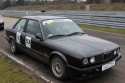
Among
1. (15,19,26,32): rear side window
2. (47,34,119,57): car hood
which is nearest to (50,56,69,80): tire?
(47,34,119,57): car hood

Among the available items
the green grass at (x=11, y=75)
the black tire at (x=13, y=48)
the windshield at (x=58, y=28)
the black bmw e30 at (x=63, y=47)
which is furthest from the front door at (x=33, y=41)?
the black tire at (x=13, y=48)

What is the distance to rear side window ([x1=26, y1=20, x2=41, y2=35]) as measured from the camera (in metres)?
5.42

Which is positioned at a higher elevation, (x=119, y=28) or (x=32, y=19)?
(x=32, y=19)

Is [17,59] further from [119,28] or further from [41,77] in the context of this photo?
[119,28]

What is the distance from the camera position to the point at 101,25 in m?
15.2

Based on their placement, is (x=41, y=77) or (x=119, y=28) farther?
(x=119, y=28)

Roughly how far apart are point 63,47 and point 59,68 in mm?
527

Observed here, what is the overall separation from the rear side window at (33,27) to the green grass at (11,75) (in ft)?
3.66

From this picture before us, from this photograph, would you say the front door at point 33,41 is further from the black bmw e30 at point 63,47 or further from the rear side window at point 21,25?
the rear side window at point 21,25

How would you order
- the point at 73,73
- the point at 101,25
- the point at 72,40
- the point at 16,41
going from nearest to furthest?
the point at 73,73 < the point at 72,40 < the point at 16,41 < the point at 101,25

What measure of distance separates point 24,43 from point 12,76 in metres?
1.42

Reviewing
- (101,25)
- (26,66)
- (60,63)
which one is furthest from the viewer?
(101,25)

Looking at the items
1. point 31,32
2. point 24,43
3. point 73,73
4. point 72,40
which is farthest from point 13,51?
point 73,73

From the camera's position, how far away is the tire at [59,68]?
4270mm
